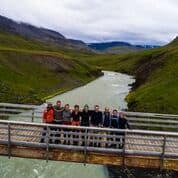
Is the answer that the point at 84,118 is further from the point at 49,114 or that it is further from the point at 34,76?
the point at 34,76

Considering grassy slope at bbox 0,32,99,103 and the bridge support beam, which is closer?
the bridge support beam

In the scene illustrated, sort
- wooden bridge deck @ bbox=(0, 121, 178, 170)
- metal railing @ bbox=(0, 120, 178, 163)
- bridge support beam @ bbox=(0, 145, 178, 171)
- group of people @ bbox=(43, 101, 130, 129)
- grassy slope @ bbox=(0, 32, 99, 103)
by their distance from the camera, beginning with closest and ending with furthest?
metal railing @ bbox=(0, 120, 178, 163), wooden bridge deck @ bbox=(0, 121, 178, 170), bridge support beam @ bbox=(0, 145, 178, 171), group of people @ bbox=(43, 101, 130, 129), grassy slope @ bbox=(0, 32, 99, 103)

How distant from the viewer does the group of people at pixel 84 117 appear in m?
28.5

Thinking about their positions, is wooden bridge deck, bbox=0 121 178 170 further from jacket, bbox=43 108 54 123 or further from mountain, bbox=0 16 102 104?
mountain, bbox=0 16 102 104

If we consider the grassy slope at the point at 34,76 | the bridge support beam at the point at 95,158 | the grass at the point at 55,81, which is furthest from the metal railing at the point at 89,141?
the grassy slope at the point at 34,76

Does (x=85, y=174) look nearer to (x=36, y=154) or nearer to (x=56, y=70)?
(x=36, y=154)

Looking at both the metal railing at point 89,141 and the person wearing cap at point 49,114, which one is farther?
the person wearing cap at point 49,114

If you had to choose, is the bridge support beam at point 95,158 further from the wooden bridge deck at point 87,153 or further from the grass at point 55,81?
the grass at point 55,81

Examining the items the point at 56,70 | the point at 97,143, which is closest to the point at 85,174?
the point at 97,143

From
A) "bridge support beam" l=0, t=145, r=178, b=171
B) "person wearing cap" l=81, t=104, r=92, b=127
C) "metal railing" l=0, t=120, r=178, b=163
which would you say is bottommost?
"bridge support beam" l=0, t=145, r=178, b=171

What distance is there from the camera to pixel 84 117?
94.2 ft

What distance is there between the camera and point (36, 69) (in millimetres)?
113438

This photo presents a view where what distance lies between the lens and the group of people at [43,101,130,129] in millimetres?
28453

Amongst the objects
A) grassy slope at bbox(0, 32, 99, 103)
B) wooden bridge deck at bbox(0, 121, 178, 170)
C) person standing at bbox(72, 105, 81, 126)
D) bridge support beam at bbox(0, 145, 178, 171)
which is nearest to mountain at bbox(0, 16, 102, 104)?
grassy slope at bbox(0, 32, 99, 103)
